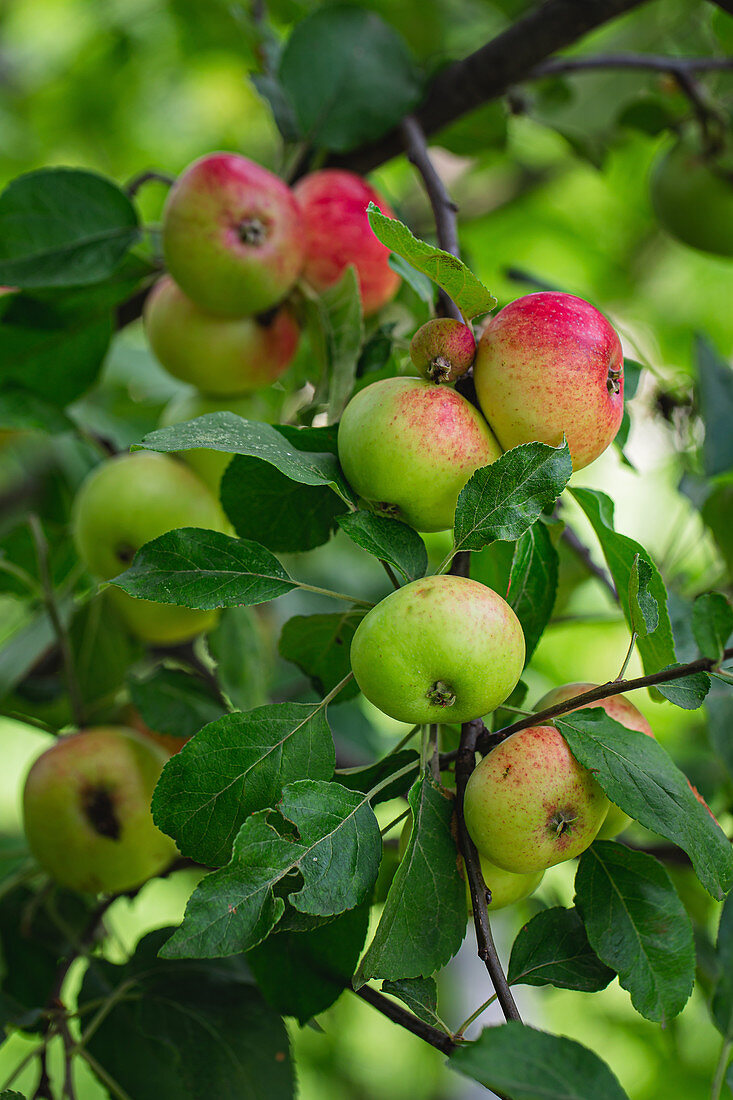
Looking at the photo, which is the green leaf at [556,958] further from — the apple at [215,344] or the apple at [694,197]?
the apple at [694,197]

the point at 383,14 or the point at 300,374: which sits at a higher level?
the point at 383,14

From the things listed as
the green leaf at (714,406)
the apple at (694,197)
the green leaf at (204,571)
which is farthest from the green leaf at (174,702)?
the apple at (694,197)

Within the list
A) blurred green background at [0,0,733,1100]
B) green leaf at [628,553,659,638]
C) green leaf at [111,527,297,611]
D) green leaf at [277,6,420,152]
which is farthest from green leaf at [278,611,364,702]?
blurred green background at [0,0,733,1100]

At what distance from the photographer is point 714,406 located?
1.10 m

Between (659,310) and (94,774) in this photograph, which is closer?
(94,774)

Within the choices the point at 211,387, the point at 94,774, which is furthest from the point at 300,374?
the point at 94,774

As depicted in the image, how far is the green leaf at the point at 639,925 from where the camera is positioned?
51 cm

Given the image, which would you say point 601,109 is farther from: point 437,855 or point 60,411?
point 437,855

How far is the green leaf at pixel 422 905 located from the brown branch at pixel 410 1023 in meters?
0.04

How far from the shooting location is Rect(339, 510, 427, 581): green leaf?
0.52 metres

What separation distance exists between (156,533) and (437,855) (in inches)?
18.6

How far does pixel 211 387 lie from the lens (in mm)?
875

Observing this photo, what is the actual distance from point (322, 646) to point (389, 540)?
15 centimetres

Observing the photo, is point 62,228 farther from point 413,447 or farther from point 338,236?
point 413,447
